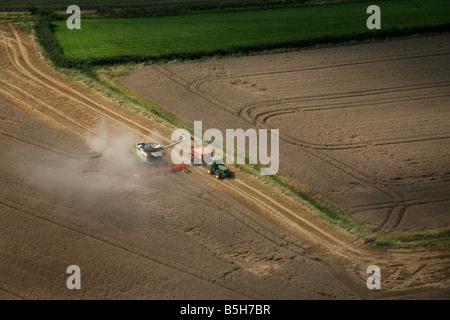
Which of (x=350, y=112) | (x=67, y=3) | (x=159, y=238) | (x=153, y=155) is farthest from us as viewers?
(x=67, y=3)

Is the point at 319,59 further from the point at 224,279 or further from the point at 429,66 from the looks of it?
the point at 224,279

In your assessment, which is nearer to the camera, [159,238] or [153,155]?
[159,238]

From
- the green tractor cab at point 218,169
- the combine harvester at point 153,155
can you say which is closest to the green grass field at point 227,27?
the combine harvester at point 153,155

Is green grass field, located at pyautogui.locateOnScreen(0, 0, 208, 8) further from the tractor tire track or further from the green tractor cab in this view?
the green tractor cab

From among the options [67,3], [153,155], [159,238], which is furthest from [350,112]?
[67,3]

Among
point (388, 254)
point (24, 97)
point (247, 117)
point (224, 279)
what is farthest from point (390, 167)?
point (24, 97)

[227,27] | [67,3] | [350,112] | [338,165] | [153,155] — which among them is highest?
[67,3]

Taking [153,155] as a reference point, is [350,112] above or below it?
above

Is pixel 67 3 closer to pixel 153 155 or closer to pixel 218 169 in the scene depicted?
pixel 153 155
